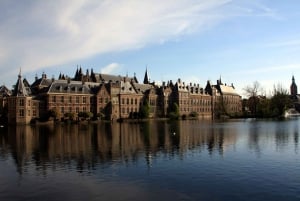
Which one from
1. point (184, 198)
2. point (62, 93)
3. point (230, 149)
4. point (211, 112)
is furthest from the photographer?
A: point (211, 112)

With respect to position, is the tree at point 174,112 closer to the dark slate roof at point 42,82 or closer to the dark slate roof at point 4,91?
the dark slate roof at point 42,82

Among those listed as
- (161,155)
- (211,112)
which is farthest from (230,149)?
(211,112)

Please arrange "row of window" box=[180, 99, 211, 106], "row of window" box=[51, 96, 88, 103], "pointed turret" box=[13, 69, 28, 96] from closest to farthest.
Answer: "pointed turret" box=[13, 69, 28, 96] → "row of window" box=[51, 96, 88, 103] → "row of window" box=[180, 99, 211, 106]

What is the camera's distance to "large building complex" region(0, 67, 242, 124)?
83250 millimetres

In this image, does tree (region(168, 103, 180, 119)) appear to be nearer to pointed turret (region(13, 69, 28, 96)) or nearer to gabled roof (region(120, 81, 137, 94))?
gabled roof (region(120, 81, 137, 94))

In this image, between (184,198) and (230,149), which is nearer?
(184,198)

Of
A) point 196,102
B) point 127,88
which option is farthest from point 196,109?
point 127,88

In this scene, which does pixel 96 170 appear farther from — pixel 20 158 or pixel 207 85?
pixel 207 85

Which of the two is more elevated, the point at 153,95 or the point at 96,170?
the point at 153,95

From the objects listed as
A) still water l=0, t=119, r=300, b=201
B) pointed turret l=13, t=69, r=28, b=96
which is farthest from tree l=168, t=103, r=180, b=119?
still water l=0, t=119, r=300, b=201

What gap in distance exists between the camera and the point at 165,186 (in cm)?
1655

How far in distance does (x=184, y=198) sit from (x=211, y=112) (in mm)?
129856

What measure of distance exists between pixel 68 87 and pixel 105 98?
12.3 meters

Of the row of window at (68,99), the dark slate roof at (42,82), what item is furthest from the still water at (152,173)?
the dark slate roof at (42,82)
